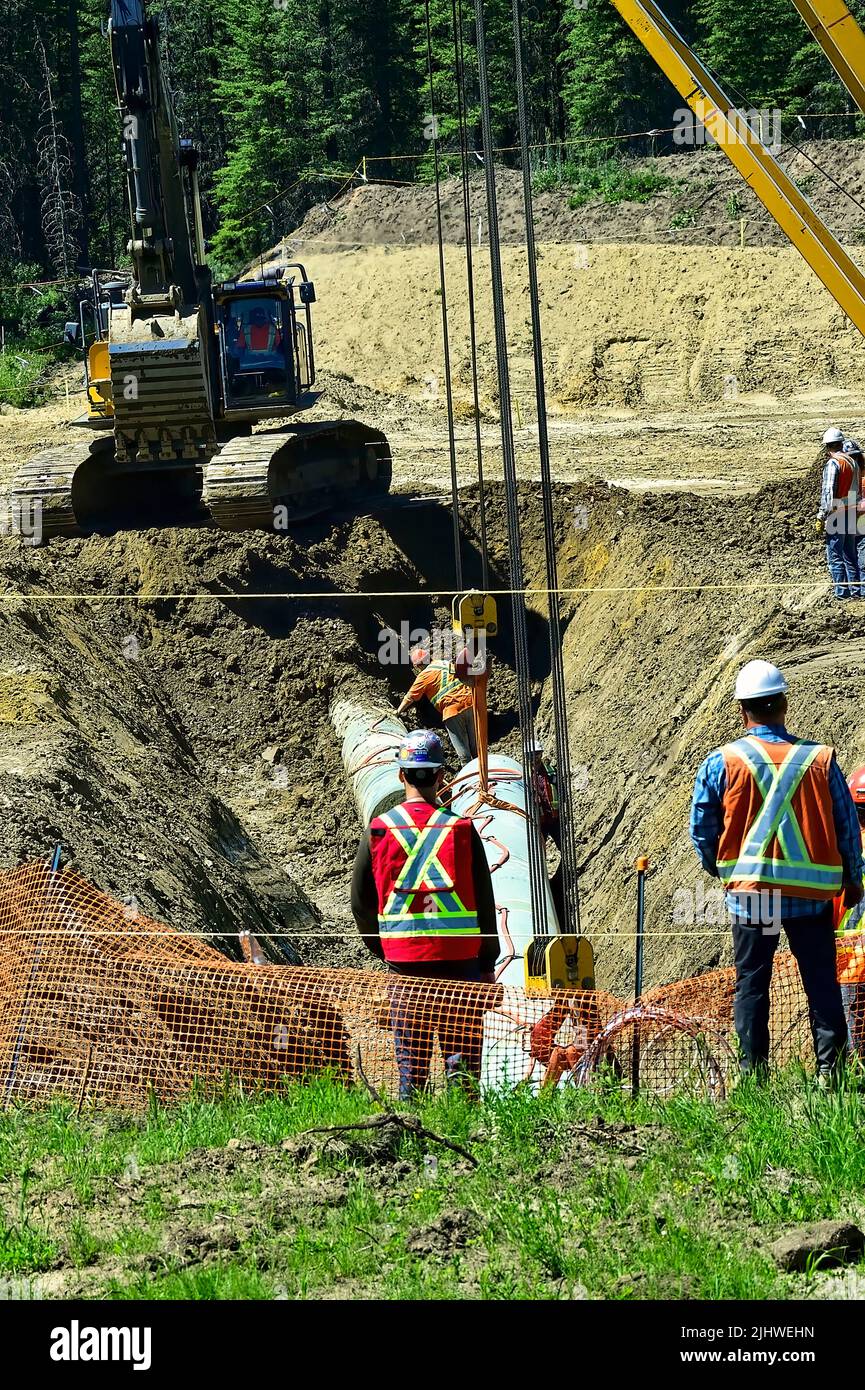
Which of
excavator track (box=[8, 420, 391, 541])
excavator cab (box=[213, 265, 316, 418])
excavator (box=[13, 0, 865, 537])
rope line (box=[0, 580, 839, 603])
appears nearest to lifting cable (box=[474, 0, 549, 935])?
rope line (box=[0, 580, 839, 603])

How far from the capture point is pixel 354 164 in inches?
1977

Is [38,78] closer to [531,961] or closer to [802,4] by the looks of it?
[802,4]

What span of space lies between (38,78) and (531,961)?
48116 mm

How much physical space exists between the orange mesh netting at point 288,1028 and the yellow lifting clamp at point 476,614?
13.7 feet

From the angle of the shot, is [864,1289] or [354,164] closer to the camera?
[864,1289]

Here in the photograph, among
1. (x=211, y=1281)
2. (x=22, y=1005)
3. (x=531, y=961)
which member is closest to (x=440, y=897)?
(x=531, y=961)

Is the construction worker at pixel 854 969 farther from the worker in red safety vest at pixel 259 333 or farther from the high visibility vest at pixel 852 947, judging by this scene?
the worker in red safety vest at pixel 259 333

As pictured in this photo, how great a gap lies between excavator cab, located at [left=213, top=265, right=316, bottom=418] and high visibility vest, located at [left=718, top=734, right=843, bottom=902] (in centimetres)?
1356

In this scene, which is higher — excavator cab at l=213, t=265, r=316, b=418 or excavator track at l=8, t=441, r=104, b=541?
excavator cab at l=213, t=265, r=316, b=418

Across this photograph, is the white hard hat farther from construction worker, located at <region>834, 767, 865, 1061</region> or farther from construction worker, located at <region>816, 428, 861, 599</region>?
construction worker, located at <region>816, 428, 861, 599</region>

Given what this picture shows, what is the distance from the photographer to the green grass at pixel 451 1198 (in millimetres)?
4320

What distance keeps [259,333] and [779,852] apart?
558 inches

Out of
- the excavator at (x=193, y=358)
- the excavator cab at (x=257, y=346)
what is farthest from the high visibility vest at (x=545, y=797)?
the excavator cab at (x=257, y=346)

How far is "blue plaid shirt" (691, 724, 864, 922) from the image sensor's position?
5.87 metres
